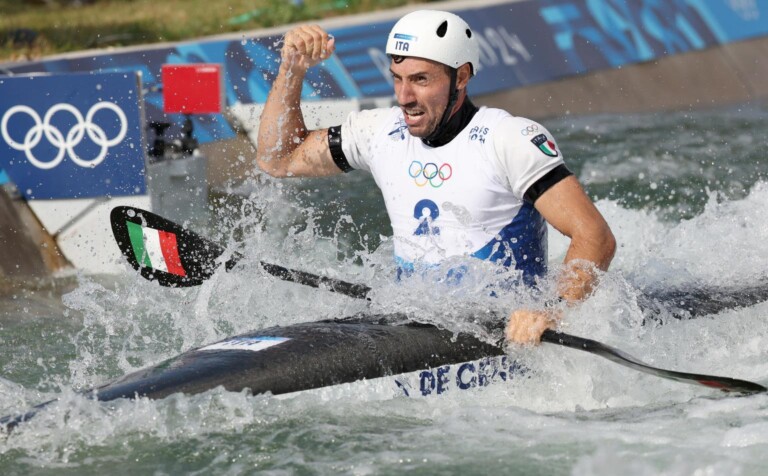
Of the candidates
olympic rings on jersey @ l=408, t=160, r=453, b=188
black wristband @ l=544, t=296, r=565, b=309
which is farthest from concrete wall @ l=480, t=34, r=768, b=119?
black wristband @ l=544, t=296, r=565, b=309

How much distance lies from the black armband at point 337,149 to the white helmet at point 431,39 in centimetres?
62

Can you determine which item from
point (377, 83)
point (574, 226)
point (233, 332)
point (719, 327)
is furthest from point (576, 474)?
point (377, 83)

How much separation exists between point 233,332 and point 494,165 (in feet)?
6.20

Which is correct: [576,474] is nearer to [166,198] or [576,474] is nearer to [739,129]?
[166,198]

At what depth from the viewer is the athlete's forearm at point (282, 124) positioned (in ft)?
18.5

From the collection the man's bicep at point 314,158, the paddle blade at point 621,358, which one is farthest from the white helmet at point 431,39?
the paddle blade at point 621,358

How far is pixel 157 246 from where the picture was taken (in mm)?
6098

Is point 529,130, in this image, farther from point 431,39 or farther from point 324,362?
point 324,362

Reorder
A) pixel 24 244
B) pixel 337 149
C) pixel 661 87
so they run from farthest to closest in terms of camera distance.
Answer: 1. pixel 661 87
2. pixel 24 244
3. pixel 337 149

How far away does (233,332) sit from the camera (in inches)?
248

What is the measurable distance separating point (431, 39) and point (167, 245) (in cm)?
183

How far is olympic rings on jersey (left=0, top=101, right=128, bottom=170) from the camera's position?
340 inches

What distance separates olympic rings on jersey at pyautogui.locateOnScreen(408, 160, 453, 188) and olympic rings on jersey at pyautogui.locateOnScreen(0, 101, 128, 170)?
151 inches

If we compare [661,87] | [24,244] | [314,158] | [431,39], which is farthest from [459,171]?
[661,87]
